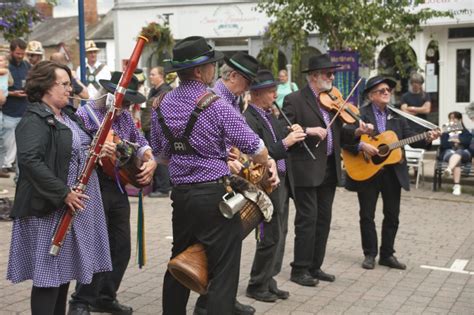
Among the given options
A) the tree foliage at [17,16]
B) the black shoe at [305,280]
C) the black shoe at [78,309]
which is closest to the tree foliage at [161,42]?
the tree foliage at [17,16]

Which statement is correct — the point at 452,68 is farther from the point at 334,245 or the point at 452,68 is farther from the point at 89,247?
the point at 89,247

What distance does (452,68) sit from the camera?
18.5 m

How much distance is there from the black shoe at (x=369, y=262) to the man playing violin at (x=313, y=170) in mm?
611

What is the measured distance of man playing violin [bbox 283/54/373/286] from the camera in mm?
6629

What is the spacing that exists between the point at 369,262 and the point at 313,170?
4.95ft

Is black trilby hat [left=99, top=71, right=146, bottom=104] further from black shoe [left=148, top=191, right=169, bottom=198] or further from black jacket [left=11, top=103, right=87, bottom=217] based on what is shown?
black shoe [left=148, top=191, right=169, bottom=198]

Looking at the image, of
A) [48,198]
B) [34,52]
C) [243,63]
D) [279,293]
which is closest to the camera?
[48,198]

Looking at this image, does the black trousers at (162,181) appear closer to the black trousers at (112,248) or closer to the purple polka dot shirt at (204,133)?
the black trousers at (112,248)

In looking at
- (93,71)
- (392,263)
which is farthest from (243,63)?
(93,71)

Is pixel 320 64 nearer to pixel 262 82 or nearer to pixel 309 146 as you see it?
pixel 309 146

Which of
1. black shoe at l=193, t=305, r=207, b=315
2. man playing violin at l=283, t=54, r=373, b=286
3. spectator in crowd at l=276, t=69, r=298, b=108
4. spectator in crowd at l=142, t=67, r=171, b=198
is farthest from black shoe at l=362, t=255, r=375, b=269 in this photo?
spectator in crowd at l=276, t=69, r=298, b=108

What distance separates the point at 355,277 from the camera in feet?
23.5

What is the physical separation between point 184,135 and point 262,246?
1.86 m

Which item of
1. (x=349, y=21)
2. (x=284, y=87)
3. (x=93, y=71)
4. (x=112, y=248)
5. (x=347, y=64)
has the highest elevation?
(x=349, y=21)
